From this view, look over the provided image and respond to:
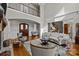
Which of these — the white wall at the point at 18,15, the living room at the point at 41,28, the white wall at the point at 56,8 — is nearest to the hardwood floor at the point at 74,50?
the living room at the point at 41,28

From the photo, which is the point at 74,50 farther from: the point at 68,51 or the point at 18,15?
the point at 18,15

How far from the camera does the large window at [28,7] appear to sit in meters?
2.15

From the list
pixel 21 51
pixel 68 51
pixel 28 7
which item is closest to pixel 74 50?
pixel 68 51

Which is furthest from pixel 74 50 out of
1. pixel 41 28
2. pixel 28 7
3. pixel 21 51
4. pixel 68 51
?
pixel 28 7

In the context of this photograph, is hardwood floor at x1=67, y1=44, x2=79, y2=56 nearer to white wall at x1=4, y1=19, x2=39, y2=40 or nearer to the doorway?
the doorway

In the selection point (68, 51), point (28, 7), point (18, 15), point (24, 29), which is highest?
point (28, 7)

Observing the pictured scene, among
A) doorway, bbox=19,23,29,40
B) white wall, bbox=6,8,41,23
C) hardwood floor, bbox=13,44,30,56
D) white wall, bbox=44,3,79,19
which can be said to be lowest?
hardwood floor, bbox=13,44,30,56

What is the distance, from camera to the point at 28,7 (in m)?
2.17

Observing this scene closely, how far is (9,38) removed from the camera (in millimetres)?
2154

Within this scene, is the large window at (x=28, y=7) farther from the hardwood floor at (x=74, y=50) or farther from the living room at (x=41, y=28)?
the hardwood floor at (x=74, y=50)

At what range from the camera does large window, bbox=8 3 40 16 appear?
2154 millimetres

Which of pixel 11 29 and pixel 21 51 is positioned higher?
pixel 11 29

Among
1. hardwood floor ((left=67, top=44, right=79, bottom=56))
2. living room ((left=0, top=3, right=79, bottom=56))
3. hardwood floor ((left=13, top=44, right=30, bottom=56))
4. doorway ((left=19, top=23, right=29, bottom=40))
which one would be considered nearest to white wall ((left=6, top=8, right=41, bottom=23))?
living room ((left=0, top=3, right=79, bottom=56))

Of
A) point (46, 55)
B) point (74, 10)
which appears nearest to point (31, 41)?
point (46, 55)
